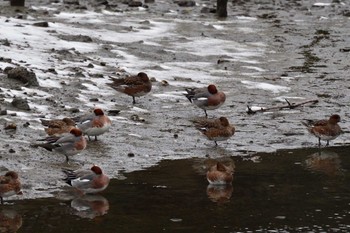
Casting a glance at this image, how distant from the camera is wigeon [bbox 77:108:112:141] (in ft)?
47.0

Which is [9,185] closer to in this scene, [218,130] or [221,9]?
[218,130]

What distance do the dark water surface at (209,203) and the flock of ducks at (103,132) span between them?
0.21 m

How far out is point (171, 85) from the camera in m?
18.8

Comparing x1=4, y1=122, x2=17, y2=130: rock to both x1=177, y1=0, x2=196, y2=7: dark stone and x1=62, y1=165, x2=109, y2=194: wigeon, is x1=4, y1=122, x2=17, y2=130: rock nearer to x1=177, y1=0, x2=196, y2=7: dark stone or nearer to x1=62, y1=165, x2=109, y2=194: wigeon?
x1=62, y1=165, x2=109, y2=194: wigeon

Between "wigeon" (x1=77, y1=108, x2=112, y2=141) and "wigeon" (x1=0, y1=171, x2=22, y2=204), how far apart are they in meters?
3.23

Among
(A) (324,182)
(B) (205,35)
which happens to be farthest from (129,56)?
(A) (324,182)

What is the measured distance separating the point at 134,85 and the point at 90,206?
600cm

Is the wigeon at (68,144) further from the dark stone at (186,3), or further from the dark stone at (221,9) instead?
the dark stone at (186,3)

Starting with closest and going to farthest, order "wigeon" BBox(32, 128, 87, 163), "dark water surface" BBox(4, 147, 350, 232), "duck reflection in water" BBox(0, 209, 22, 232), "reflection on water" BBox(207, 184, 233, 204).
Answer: "duck reflection in water" BBox(0, 209, 22, 232)
"dark water surface" BBox(4, 147, 350, 232)
"reflection on water" BBox(207, 184, 233, 204)
"wigeon" BBox(32, 128, 87, 163)

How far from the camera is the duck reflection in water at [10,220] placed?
33.2 feet

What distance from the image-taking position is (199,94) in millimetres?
16656

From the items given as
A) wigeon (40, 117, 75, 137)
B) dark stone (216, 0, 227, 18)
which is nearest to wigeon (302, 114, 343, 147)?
wigeon (40, 117, 75, 137)

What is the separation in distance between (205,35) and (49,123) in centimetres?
1058

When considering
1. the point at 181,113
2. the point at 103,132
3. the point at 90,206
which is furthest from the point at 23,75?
the point at 90,206
